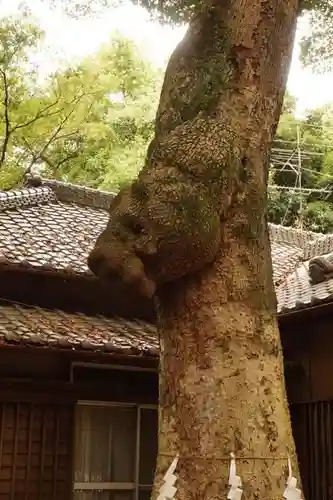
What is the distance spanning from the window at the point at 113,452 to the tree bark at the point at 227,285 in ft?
13.5

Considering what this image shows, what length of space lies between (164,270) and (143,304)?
17.1 ft

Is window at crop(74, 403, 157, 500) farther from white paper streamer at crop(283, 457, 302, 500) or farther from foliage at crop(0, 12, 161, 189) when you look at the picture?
foliage at crop(0, 12, 161, 189)

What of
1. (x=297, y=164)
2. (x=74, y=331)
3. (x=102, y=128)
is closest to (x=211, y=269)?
(x=74, y=331)

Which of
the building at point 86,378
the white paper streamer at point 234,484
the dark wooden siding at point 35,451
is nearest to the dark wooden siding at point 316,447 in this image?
the building at point 86,378

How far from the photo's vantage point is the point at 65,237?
9.19 meters

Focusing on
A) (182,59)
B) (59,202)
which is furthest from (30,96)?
(182,59)

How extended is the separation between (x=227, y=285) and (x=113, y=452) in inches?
182

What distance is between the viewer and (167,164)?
3762 mm

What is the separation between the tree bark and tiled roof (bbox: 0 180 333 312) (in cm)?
339

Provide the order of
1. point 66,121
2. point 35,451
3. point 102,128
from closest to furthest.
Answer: point 35,451 → point 66,121 → point 102,128

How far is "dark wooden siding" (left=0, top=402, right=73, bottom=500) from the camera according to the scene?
6.86 meters

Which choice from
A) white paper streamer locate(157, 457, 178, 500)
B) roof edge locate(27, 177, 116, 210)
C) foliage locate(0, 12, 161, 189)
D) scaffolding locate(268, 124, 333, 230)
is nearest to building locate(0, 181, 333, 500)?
roof edge locate(27, 177, 116, 210)

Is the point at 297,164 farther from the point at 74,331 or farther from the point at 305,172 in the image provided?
the point at 74,331

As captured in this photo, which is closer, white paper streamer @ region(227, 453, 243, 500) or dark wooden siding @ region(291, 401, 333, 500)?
white paper streamer @ region(227, 453, 243, 500)
